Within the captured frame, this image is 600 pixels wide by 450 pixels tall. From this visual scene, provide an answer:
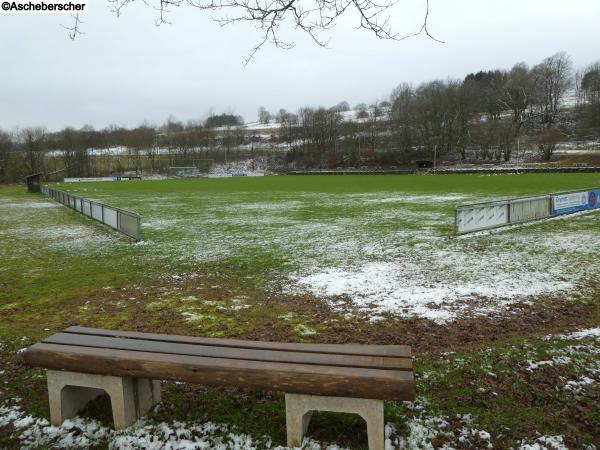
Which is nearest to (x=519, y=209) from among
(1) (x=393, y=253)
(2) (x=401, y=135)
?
(1) (x=393, y=253)

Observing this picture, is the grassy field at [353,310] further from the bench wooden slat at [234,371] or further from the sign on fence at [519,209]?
the bench wooden slat at [234,371]

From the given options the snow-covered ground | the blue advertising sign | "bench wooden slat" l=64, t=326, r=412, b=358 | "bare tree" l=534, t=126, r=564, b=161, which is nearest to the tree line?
"bare tree" l=534, t=126, r=564, b=161

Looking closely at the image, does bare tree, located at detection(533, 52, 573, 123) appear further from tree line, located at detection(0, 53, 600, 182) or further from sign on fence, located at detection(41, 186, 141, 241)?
sign on fence, located at detection(41, 186, 141, 241)

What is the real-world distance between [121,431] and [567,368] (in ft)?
14.7

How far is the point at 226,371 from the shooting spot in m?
3.34

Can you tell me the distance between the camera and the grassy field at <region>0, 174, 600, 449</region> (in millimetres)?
3795

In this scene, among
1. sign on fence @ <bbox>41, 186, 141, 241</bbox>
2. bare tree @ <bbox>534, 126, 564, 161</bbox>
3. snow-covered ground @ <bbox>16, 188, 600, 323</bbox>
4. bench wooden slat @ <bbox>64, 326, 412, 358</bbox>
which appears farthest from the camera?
bare tree @ <bbox>534, 126, 564, 161</bbox>

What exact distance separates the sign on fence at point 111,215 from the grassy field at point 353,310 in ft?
1.70

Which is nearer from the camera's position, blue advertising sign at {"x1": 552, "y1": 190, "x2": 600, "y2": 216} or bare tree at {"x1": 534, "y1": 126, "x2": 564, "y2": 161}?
blue advertising sign at {"x1": 552, "y1": 190, "x2": 600, "y2": 216}

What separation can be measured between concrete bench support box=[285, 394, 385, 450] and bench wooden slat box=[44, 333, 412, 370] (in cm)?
25

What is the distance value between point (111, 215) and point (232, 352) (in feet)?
50.9

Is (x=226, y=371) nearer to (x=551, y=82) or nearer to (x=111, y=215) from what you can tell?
(x=111, y=215)

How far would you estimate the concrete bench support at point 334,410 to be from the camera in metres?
3.24

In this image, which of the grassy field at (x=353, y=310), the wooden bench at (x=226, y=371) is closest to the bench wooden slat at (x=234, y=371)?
the wooden bench at (x=226, y=371)
